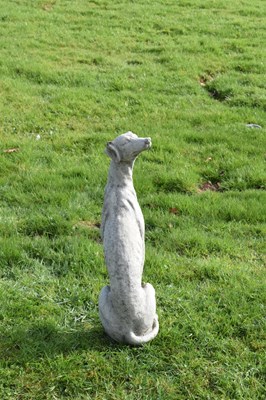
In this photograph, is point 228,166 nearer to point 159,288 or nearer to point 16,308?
point 159,288

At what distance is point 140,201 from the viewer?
23.1 feet

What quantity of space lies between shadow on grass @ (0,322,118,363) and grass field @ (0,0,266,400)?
0.01 m

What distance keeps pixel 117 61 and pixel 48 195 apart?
595cm

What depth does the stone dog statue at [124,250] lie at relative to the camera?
4.28m

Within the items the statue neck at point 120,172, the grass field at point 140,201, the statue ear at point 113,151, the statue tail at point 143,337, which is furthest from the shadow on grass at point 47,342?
the statue ear at point 113,151

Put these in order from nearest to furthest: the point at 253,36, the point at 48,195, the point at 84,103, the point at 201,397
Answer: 1. the point at 201,397
2. the point at 48,195
3. the point at 84,103
4. the point at 253,36

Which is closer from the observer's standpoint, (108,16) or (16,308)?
(16,308)

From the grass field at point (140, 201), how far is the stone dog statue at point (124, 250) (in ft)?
1.02

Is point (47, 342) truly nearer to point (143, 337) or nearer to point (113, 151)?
point (143, 337)

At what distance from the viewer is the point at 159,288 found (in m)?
5.34

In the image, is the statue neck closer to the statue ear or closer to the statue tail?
the statue ear

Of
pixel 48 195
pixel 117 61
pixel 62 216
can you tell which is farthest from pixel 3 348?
pixel 117 61

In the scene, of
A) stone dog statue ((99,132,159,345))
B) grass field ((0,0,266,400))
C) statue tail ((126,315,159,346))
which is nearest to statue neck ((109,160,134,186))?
stone dog statue ((99,132,159,345))

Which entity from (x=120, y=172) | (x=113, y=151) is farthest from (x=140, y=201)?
(x=113, y=151)
